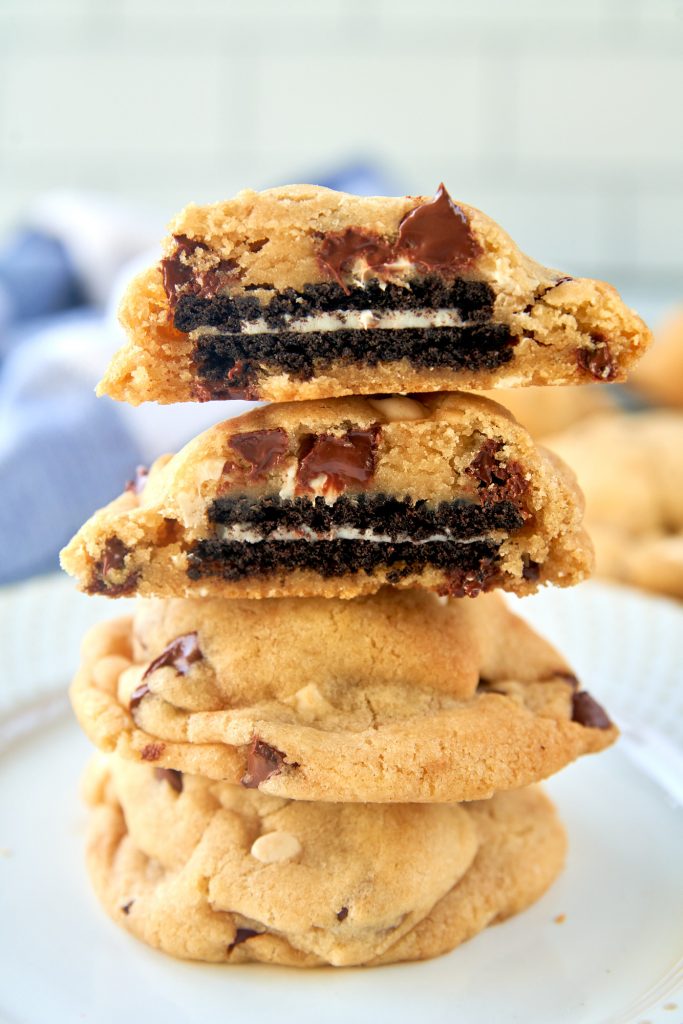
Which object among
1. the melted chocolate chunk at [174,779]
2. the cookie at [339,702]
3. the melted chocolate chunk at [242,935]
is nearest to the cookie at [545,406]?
the cookie at [339,702]

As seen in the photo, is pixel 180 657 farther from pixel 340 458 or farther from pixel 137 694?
pixel 340 458

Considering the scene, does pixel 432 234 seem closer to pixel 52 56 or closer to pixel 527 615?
pixel 527 615

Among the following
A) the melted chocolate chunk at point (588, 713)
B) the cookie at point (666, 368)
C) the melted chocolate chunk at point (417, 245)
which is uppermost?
the melted chocolate chunk at point (417, 245)

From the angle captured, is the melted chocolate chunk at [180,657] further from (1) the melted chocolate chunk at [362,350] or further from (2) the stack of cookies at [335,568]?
(1) the melted chocolate chunk at [362,350]

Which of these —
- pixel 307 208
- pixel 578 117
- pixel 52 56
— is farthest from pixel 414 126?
pixel 307 208

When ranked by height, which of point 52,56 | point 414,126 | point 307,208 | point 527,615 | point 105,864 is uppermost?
point 307,208

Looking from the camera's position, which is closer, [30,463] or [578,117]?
[30,463]

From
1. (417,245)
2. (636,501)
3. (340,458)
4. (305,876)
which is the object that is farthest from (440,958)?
(636,501)
